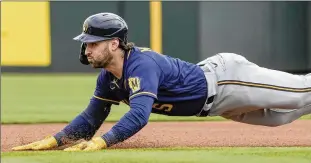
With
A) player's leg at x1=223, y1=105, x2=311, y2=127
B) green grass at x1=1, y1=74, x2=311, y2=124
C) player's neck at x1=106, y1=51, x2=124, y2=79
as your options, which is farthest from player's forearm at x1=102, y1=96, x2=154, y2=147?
green grass at x1=1, y1=74, x2=311, y2=124

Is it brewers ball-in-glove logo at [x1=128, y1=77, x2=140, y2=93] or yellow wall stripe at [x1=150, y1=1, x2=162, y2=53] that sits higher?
brewers ball-in-glove logo at [x1=128, y1=77, x2=140, y2=93]

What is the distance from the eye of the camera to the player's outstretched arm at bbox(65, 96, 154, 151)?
393 centimetres

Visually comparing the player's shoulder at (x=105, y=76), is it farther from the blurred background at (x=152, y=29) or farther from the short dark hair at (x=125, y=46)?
the blurred background at (x=152, y=29)

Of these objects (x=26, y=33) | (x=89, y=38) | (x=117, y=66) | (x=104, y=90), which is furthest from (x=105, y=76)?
(x=26, y=33)

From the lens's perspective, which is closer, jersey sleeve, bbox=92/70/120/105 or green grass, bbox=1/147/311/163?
green grass, bbox=1/147/311/163

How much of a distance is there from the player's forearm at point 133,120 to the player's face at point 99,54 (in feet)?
1.03

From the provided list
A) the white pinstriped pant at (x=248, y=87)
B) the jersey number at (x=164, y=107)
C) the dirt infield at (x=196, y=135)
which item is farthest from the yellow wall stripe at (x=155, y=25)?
the jersey number at (x=164, y=107)

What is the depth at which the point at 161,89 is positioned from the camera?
167 inches

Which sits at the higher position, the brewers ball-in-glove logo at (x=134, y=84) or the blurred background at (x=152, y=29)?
the brewers ball-in-glove logo at (x=134, y=84)

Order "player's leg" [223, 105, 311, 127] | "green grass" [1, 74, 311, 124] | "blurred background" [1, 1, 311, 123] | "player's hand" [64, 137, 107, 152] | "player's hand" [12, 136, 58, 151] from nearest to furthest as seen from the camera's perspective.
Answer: "player's hand" [64, 137, 107, 152] < "player's hand" [12, 136, 58, 151] < "player's leg" [223, 105, 311, 127] < "green grass" [1, 74, 311, 124] < "blurred background" [1, 1, 311, 123]

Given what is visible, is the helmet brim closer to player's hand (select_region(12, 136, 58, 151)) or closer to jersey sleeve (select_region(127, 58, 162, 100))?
jersey sleeve (select_region(127, 58, 162, 100))

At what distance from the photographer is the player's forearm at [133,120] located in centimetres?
393

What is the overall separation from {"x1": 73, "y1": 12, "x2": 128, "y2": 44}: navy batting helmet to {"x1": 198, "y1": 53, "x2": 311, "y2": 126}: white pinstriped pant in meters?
0.65

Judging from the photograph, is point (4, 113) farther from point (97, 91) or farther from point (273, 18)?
point (273, 18)
